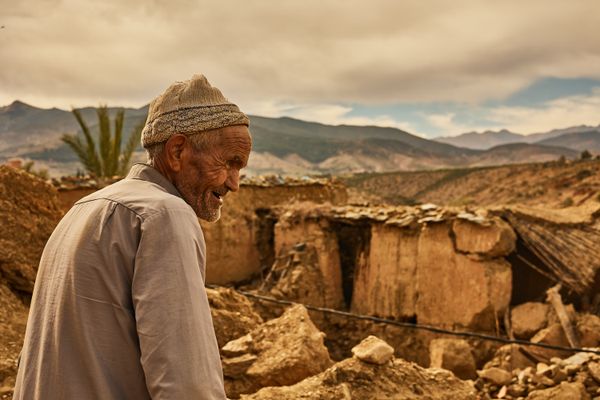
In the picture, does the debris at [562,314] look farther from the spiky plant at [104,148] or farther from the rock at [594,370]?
the spiky plant at [104,148]

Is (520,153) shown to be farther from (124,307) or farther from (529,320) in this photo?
(124,307)

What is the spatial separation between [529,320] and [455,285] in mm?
919

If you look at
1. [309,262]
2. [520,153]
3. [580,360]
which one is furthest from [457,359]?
[520,153]

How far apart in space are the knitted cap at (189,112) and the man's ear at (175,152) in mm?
17

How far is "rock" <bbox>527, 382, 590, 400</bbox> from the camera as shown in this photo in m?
3.73

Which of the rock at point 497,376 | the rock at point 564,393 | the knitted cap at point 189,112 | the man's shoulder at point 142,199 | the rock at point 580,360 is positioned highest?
A: the knitted cap at point 189,112

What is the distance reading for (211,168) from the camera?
117cm

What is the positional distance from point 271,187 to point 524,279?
4.80m

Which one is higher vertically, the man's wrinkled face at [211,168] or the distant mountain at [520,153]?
the distant mountain at [520,153]

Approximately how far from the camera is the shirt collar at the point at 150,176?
3.65 feet

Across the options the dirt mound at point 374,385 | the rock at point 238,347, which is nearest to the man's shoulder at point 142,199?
the dirt mound at point 374,385

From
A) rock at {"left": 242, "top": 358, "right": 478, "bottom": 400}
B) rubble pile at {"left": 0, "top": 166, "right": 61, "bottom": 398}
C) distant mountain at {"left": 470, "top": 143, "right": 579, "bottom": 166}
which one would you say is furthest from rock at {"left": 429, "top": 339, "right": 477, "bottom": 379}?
distant mountain at {"left": 470, "top": 143, "right": 579, "bottom": 166}

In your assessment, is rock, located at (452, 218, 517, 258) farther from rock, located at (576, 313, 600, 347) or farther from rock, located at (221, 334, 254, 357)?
rock, located at (221, 334, 254, 357)

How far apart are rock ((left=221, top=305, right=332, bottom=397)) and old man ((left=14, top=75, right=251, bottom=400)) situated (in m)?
2.70
